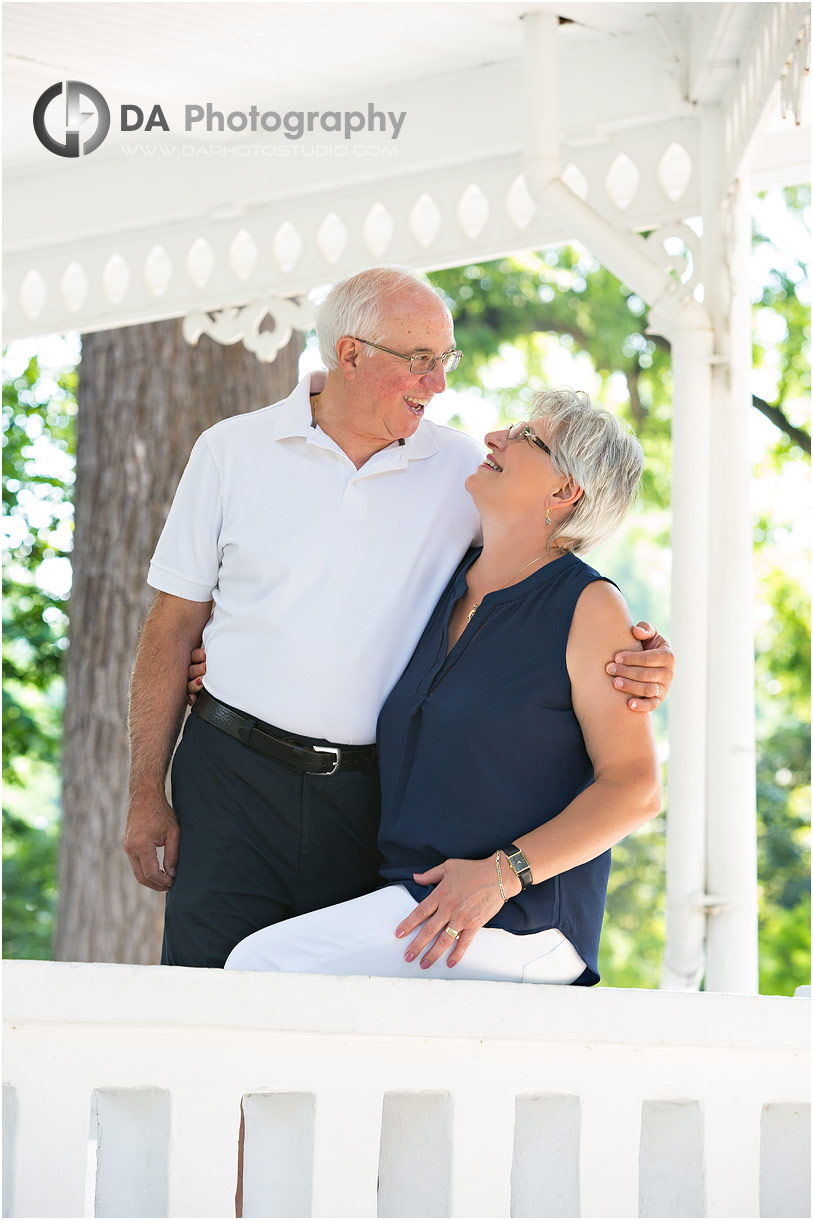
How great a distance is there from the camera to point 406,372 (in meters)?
2.60

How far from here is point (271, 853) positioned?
2498mm

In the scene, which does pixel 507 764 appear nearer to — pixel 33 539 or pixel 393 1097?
pixel 393 1097

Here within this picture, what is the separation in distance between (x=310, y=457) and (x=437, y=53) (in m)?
1.91

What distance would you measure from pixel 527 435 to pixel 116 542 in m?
3.58

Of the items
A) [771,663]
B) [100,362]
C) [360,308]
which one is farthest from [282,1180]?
[771,663]

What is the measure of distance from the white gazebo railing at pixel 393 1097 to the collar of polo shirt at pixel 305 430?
3.80 feet

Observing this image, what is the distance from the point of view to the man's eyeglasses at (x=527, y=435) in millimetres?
2400

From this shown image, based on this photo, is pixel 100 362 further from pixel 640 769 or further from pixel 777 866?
pixel 777 866

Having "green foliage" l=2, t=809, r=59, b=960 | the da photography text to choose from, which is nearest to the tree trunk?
the da photography text

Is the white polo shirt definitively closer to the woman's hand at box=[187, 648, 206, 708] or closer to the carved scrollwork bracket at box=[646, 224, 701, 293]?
the woman's hand at box=[187, 648, 206, 708]

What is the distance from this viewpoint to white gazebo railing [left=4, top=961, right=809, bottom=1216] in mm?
1847

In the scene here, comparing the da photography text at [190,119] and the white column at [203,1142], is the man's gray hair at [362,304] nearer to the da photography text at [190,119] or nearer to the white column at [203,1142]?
the white column at [203,1142]

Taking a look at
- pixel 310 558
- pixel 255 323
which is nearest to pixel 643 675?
pixel 310 558

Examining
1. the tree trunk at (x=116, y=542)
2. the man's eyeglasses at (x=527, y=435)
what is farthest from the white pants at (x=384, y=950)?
the tree trunk at (x=116, y=542)
